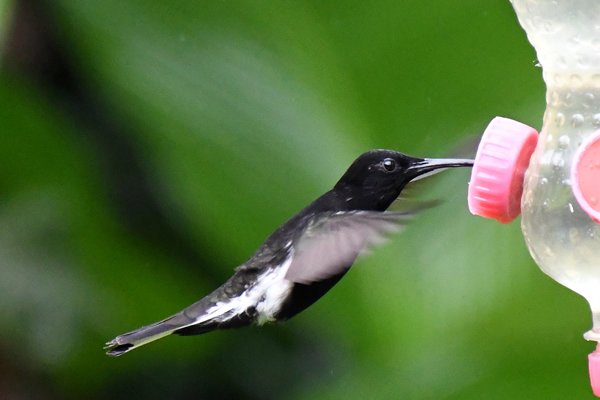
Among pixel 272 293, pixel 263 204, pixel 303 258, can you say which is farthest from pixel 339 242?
pixel 263 204

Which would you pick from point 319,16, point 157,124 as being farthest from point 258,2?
point 157,124

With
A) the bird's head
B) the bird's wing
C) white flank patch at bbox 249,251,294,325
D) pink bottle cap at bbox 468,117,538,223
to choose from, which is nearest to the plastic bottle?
pink bottle cap at bbox 468,117,538,223

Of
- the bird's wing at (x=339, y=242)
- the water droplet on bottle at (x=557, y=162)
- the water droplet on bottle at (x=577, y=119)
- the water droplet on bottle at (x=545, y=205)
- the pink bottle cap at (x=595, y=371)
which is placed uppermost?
the water droplet on bottle at (x=577, y=119)

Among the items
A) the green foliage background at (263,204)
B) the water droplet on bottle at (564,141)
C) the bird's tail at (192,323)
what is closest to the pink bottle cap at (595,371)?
the water droplet on bottle at (564,141)

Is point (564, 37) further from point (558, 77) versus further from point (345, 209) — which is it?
point (345, 209)

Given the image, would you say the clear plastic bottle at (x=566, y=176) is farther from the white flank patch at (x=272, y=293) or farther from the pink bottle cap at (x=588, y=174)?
the white flank patch at (x=272, y=293)

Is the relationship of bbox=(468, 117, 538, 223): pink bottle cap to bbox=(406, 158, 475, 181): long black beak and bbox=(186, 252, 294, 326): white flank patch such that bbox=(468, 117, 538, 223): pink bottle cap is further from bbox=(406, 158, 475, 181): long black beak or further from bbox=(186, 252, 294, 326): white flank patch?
bbox=(186, 252, 294, 326): white flank patch
